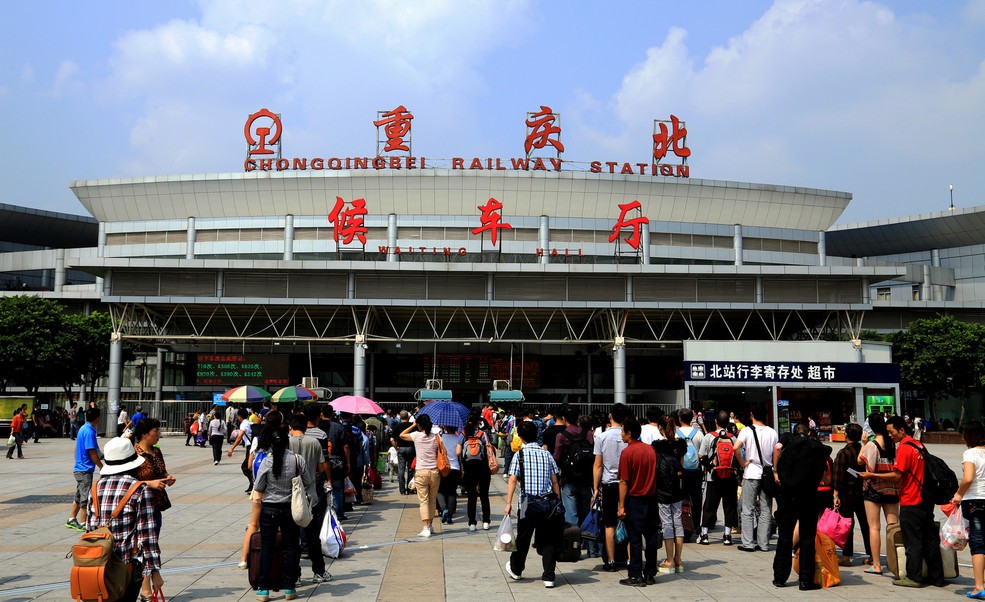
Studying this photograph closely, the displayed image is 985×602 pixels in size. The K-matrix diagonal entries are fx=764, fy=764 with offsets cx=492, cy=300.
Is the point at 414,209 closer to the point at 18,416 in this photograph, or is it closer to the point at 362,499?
the point at 18,416

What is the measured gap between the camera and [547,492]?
8.86 meters

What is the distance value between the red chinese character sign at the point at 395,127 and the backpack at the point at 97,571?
155ft

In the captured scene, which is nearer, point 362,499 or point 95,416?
point 95,416

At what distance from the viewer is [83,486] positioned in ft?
38.4

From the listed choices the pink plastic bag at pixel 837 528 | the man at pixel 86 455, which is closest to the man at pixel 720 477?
the pink plastic bag at pixel 837 528

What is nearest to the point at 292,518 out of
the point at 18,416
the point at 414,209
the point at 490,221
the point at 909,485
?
the point at 909,485

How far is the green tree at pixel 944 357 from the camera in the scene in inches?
1876

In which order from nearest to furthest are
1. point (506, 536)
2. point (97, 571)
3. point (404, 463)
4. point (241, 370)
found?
point (97, 571)
point (506, 536)
point (404, 463)
point (241, 370)

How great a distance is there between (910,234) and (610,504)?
73275 millimetres

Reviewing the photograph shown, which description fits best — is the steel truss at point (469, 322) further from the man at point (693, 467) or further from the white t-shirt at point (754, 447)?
the white t-shirt at point (754, 447)

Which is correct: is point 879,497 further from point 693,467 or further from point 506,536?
point 506,536

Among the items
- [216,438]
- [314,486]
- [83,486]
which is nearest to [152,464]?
[314,486]

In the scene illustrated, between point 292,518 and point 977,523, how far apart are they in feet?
24.0

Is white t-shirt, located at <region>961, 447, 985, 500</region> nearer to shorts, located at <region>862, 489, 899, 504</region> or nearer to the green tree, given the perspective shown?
shorts, located at <region>862, 489, 899, 504</region>
